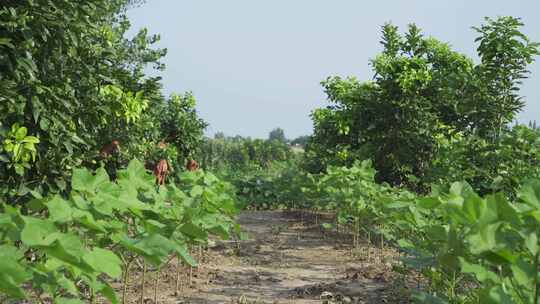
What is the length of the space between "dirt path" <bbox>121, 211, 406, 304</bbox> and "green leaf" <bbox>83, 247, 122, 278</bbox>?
3453mm

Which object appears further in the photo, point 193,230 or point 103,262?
point 193,230

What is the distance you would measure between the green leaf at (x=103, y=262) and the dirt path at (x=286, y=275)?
3453mm

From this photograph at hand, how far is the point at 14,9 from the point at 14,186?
1.32 m

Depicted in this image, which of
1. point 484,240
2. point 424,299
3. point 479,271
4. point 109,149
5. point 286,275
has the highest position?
point 109,149

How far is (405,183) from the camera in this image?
415 inches

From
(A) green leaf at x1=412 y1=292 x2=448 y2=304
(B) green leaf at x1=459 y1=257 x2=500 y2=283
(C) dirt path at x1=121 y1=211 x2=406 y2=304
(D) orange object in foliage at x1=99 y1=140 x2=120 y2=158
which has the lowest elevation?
(C) dirt path at x1=121 y1=211 x2=406 y2=304

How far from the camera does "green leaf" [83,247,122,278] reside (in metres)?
1.63

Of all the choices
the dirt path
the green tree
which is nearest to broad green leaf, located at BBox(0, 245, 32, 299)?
the dirt path

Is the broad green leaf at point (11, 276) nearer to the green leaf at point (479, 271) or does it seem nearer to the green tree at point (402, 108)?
the green leaf at point (479, 271)

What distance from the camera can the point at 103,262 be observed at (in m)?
1.67

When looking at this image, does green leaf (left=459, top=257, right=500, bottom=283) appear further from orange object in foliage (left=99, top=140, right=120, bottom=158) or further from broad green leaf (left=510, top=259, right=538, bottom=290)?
orange object in foliage (left=99, top=140, right=120, bottom=158)

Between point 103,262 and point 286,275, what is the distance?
521 cm

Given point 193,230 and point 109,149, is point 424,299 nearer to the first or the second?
point 193,230

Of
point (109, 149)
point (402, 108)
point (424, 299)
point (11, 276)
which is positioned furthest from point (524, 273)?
point (402, 108)
